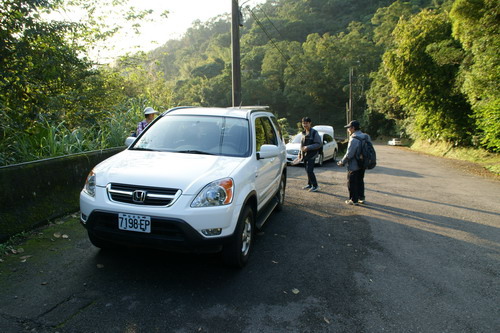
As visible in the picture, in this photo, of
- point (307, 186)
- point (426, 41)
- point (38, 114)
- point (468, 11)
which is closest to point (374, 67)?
point (426, 41)

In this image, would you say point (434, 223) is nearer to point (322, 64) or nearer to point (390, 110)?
point (390, 110)

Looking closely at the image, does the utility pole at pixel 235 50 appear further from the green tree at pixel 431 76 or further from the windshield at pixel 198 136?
the green tree at pixel 431 76

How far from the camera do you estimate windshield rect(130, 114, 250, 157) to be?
4.62m

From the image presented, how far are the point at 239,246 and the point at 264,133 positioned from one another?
2241 mm

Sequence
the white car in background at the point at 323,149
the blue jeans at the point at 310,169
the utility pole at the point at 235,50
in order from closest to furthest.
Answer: the blue jeans at the point at 310,169 → the utility pole at the point at 235,50 → the white car in background at the point at 323,149

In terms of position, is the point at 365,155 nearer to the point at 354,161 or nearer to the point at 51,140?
the point at 354,161

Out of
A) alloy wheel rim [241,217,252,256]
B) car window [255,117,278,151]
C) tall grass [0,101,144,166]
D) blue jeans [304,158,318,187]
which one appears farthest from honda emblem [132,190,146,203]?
blue jeans [304,158,318,187]

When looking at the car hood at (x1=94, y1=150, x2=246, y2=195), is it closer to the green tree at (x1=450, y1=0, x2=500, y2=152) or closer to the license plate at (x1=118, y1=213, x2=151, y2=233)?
the license plate at (x1=118, y1=213, x2=151, y2=233)

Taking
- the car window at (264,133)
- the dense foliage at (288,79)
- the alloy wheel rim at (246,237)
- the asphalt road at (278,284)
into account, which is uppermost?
the dense foliage at (288,79)

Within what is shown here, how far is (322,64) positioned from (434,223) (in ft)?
219

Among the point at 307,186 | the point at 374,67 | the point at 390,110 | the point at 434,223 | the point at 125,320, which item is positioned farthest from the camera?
the point at 374,67

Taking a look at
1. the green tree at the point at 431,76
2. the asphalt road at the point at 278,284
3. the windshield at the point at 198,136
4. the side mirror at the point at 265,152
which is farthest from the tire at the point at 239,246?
the green tree at the point at 431,76

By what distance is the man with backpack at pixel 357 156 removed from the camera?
7.29 meters

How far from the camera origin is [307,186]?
9.41 metres
